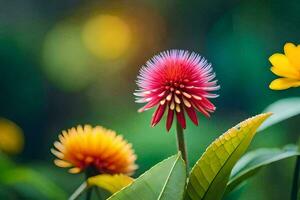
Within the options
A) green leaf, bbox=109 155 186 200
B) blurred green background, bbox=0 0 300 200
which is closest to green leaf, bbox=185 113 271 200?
green leaf, bbox=109 155 186 200

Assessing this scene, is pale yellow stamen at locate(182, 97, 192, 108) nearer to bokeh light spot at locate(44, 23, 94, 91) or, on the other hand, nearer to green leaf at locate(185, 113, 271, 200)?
green leaf at locate(185, 113, 271, 200)

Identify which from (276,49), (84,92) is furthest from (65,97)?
(276,49)

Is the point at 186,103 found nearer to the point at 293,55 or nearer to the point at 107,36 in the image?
the point at 293,55

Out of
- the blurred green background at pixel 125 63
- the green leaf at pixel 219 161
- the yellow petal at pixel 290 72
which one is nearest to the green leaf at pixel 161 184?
the green leaf at pixel 219 161

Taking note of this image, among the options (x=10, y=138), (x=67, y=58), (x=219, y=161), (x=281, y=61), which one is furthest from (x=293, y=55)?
(x=67, y=58)

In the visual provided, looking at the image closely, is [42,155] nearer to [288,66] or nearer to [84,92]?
[84,92]

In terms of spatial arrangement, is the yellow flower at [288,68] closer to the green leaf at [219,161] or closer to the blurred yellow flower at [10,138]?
the green leaf at [219,161]
